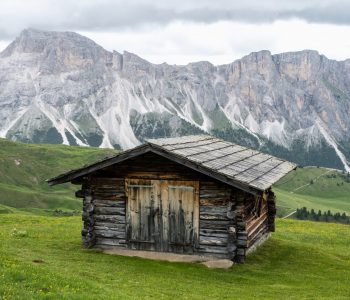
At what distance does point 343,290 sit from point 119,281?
8.90m

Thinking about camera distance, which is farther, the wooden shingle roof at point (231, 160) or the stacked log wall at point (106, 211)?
the stacked log wall at point (106, 211)

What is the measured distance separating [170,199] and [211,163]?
2.61m

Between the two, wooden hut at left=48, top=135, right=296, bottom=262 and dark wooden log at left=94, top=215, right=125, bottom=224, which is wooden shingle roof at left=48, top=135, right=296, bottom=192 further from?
dark wooden log at left=94, top=215, right=125, bottom=224

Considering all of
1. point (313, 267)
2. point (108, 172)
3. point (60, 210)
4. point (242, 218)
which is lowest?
point (60, 210)

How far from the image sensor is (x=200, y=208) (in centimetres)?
2395

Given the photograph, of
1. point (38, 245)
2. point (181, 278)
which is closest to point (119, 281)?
point (181, 278)

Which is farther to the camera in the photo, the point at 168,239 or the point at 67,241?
the point at 67,241

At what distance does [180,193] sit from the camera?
24.1m

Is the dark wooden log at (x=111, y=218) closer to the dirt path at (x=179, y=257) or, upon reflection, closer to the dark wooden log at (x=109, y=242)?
the dark wooden log at (x=109, y=242)

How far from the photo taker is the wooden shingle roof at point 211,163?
73.6 feet

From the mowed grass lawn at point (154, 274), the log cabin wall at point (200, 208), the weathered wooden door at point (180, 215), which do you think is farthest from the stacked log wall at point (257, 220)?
the weathered wooden door at point (180, 215)

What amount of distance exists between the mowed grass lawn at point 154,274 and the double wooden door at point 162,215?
1310mm

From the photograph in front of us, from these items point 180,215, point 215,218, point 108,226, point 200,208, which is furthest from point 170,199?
point 108,226

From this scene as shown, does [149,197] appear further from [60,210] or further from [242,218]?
[60,210]
